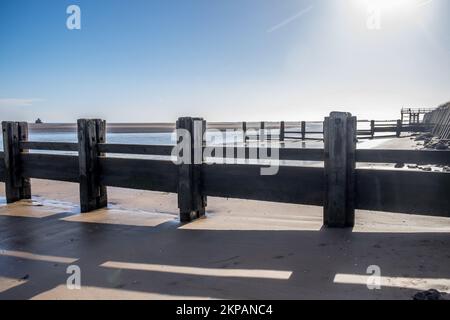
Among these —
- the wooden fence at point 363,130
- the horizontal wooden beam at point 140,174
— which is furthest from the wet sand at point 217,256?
the wooden fence at point 363,130

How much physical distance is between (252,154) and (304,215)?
1493 millimetres

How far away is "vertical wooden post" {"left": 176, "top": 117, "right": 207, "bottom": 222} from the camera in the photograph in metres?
6.28

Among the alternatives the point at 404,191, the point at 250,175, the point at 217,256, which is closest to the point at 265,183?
the point at 250,175

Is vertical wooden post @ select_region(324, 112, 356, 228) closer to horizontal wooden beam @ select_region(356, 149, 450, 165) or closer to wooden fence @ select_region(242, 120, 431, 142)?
horizontal wooden beam @ select_region(356, 149, 450, 165)

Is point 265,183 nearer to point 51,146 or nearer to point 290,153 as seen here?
point 290,153

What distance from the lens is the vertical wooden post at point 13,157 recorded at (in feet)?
26.7

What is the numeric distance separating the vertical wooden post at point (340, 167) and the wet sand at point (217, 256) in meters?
0.27

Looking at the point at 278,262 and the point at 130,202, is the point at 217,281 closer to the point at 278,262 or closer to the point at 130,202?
the point at 278,262

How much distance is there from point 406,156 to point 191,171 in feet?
9.99

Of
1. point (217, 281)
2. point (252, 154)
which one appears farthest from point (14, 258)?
point (252, 154)

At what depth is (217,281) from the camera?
148 inches

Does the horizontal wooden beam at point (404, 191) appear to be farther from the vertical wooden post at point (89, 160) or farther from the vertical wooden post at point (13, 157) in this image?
the vertical wooden post at point (13, 157)

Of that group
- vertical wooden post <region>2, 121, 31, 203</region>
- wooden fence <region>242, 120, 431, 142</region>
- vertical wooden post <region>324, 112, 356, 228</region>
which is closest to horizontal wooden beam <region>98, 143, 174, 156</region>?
vertical wooden post <region>2, 121, 31, 203</region>

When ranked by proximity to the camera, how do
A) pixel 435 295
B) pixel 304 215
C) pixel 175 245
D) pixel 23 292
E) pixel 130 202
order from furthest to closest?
pixel 130 202 → pixel 304 215 → pixel 175 245 → pixel 23 292 → pixel 435 295
